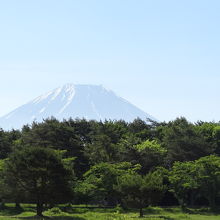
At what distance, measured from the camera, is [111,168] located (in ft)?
185

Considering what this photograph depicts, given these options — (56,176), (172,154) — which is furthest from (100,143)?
(56,176)

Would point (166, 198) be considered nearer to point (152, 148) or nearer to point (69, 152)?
point (152, 148)

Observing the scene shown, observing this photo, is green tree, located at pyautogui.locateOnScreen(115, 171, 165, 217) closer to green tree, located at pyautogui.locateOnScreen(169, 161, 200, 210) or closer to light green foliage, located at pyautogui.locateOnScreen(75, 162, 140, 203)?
light green foliage, located at pyautogui.locateOnScreen(75, 162, 140, 203)

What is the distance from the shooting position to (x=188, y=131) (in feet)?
235

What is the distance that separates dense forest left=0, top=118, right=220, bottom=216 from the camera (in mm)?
44969

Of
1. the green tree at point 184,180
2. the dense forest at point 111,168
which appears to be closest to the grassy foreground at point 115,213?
the dense forest at point 111,168

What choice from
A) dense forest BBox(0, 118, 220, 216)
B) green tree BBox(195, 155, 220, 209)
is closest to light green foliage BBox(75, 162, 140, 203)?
dense forest BBox(0, 118, 220, 216)

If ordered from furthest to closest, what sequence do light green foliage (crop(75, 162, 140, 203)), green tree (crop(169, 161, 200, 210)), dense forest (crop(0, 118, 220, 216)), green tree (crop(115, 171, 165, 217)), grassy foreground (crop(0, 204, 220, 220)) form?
green tree (crop(169, 161, 200, 210)) < light green foliage (crop(75, 162, 140, 203)) < green tree (crop(115, 171, 165, 217)) < grassy foreground (crop(0, 204, 220, 220)) < dense forest (crop(0, 118, 220, 216))

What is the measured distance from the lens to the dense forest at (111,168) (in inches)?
1770

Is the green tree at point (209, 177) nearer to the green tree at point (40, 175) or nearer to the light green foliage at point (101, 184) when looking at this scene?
the light green foliage at point (101, 184)

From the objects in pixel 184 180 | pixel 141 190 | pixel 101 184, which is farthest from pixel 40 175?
pixel 184 180

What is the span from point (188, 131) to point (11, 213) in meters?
34.9

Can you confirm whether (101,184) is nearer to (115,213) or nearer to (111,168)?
(111,168)

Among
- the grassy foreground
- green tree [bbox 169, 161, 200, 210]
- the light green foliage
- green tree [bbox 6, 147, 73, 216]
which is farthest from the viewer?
green tree [bbox 169, 161, 200, 210]
